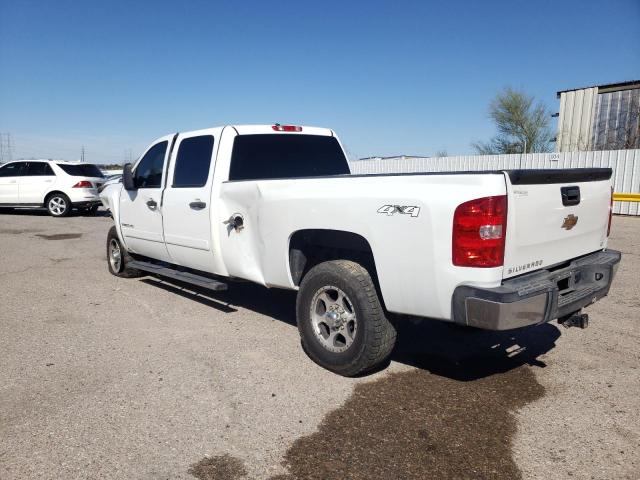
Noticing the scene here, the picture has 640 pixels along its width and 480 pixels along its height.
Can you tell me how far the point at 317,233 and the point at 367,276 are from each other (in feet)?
2.06

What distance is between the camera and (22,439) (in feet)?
9.56

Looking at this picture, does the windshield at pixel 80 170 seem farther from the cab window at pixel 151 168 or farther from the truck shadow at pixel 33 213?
the cab window at pixel 151 168

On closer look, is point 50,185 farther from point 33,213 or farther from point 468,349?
point 468,349

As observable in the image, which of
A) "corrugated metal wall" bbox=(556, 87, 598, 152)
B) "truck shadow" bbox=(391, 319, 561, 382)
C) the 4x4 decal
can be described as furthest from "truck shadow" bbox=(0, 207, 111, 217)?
"corrugated metal wall" bbox=(556, 87, 598, 152)

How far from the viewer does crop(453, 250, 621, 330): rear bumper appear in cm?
287

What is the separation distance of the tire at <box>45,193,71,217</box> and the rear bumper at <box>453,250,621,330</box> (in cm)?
1609

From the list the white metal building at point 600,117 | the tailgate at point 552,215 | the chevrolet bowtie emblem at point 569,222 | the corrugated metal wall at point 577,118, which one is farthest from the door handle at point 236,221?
the corrugated metal wall at point 577,118

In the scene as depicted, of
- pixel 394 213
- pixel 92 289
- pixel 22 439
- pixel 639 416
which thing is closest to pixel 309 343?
pixel 394 213

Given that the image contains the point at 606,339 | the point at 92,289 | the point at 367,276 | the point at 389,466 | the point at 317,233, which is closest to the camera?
the point at 389,466

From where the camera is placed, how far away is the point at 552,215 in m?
3.31

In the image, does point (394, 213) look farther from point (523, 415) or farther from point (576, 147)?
point (576, 147)

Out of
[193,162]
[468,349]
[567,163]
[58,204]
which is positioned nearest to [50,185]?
[58,204]

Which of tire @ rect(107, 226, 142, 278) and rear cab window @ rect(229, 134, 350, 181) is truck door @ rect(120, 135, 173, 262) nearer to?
tire @ rect(107, 226, 142, 278)

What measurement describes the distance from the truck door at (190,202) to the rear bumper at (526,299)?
2787mm
